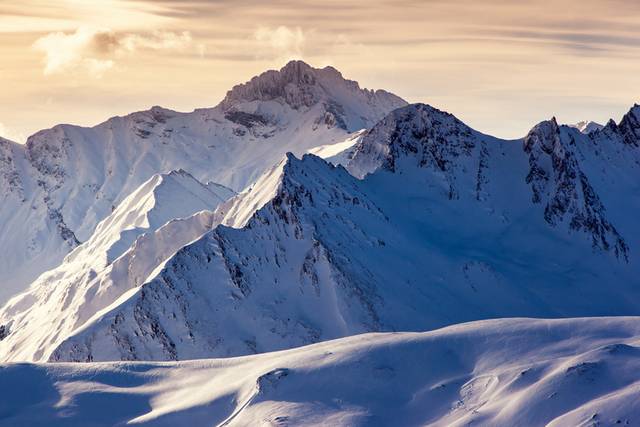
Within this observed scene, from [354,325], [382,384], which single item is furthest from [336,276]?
[382,384]

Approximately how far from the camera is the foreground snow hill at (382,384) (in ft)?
282

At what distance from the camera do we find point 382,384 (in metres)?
95.1

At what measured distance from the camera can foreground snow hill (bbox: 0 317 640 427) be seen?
86.0 metres

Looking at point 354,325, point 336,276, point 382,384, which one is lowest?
point 354,325

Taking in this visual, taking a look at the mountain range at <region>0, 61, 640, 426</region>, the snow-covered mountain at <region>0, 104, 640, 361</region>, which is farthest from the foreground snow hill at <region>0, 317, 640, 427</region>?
the snow-covered mountain at <region>0, 104, 640, 361</region>

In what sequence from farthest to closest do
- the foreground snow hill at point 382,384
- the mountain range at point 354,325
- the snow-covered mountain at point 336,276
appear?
the snow-covered mountain at point 336,276 → the mountain range at point 354,325 → the foreground snow hill at point 382,384

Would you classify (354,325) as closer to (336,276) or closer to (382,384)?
(336,276)

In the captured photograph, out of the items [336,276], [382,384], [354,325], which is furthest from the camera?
[336,276]

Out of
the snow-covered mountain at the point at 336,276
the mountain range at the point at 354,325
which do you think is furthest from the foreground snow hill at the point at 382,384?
the snow-covered mountain at the point at 336,276

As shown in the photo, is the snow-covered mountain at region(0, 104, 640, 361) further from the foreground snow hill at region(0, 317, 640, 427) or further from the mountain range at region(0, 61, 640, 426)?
the foreground snow hill at region(0, 317, 640, 427)

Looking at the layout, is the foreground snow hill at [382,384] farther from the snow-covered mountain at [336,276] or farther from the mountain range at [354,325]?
the snow-covered mountain at [336,276]

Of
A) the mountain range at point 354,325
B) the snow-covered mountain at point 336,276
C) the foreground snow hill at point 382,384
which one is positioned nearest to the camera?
the foreground snow hill at point 382,384

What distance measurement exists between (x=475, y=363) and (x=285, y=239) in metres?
70.5

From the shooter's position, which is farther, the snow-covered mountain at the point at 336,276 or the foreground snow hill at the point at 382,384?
the snow-covered mountain at the point at 336,276
